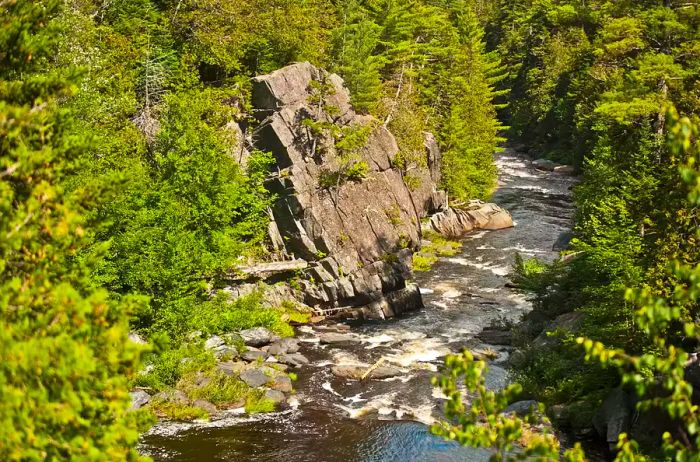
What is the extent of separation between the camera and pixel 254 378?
990 inches

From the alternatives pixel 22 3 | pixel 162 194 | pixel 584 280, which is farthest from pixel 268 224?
pixel 22 3

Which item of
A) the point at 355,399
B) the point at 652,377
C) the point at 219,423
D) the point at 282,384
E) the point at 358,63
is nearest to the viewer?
the point at 652,377

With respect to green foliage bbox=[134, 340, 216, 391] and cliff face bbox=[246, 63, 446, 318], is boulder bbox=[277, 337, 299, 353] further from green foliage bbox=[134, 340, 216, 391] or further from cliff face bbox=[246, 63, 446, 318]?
cliff face bbox=[246, 63, 446, 318]

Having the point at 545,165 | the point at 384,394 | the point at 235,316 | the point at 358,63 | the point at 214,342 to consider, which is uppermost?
the point at 358,63

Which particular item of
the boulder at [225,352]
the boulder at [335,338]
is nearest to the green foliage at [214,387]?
the boulder at [225,352]

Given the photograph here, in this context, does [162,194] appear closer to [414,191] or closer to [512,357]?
[512,357]

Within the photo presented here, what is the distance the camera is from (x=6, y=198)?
25.3ft

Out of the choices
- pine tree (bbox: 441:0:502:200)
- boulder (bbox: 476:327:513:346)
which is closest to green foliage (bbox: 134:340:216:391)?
boulder (bbox: 476:327:513:346)

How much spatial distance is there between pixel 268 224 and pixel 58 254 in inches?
1139

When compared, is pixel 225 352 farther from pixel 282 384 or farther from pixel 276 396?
pixel 276 396

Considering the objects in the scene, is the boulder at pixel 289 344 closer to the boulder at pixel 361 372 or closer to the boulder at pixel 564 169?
the boulder at pixel 361 372

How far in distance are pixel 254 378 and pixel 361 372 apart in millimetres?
5268

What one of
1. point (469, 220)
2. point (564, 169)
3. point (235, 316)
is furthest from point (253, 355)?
point (564, 169)

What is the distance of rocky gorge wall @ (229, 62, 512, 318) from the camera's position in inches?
1458
